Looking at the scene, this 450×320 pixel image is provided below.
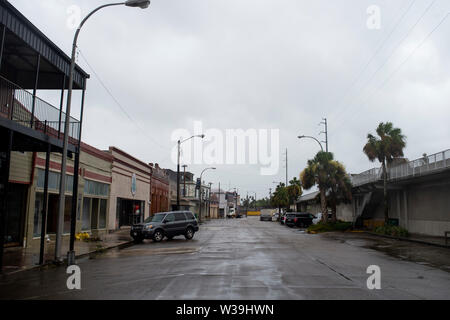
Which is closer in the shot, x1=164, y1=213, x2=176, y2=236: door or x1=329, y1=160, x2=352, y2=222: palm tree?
x1=164, y1=213, x2=176, y2=236: door

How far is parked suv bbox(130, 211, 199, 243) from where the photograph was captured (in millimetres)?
23359

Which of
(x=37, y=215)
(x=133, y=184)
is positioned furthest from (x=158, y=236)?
(x=133, y=184)

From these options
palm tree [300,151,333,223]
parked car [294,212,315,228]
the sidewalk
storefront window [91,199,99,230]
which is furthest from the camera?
parked car [294,212,315,228]

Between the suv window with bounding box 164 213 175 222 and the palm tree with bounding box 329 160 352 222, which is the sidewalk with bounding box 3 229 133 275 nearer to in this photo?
the suv window with bounding box 164 213 175 222

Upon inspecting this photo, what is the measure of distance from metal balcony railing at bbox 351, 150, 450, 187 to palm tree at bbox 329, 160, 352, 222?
4.74ft

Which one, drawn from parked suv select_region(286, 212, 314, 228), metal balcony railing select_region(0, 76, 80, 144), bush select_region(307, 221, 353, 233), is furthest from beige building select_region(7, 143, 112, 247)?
parked suv select_region(286, 212, 314, 228)

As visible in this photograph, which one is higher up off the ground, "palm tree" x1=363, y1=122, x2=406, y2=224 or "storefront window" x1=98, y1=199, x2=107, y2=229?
"palm tree" x1=363, y1=122, x2=406, y2=224

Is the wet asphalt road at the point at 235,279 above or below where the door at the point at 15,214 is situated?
below

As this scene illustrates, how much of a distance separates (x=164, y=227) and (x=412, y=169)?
18125mm

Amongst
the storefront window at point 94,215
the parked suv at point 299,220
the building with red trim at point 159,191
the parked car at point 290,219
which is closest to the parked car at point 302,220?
the parked suv at point 299,220

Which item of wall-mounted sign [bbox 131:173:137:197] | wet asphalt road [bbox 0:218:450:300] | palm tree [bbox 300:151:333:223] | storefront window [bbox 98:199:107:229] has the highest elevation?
palm tree [bbox 300:151:333:223]

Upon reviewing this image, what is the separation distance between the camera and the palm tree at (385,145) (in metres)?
30.6

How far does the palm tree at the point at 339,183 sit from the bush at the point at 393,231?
273 inches

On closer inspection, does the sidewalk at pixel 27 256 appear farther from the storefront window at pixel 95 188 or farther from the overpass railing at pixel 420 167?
the overpass railing at pixel 420 167
